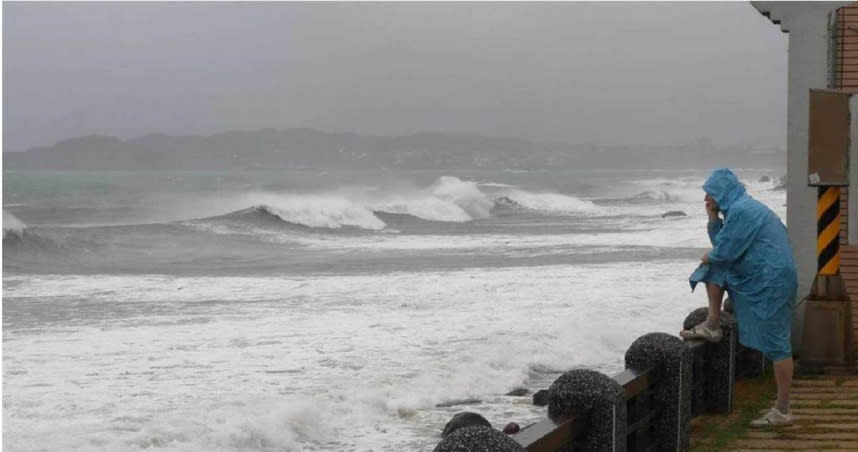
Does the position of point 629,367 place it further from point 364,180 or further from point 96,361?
point 364,180

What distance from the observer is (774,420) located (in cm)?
781

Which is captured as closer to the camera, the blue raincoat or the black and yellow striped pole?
the blue raincoat

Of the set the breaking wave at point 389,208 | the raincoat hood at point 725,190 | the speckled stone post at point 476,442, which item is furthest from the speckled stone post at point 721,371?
the breaking wave at point 389,208

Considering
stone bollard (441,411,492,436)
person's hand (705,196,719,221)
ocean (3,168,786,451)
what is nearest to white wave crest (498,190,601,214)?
ocean (3,168,786,451)

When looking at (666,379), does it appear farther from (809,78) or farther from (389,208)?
(389,208)

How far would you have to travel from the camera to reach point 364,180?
12581 cm

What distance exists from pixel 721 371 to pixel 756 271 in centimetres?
105

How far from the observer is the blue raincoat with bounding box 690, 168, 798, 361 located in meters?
7.65

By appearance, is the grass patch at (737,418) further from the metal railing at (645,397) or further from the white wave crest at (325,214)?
the white wave crest at (325,214)

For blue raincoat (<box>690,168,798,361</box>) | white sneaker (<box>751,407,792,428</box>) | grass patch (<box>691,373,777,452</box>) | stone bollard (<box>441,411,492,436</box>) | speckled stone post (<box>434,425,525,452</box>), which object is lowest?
stone bollard (<box>441,411,492,436</box>)

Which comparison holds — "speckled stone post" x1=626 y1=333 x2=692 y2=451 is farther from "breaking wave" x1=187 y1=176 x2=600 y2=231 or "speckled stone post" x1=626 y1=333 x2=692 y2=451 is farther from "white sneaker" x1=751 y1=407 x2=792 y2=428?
"breaking wave" x1=187 y1=176 x2=600 y2=231

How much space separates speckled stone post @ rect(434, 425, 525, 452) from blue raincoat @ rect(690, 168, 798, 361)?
12.4 feet

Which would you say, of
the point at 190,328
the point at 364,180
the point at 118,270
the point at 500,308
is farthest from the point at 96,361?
the point at 364,180

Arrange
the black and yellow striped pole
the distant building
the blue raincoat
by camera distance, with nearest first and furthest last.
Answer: the blue raincoat
the black and yellow striped pole
the distant building
